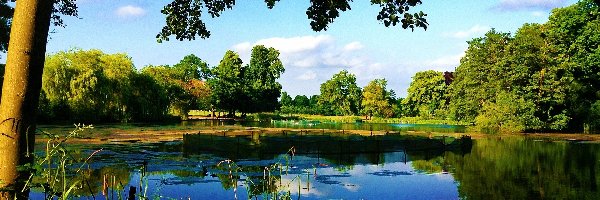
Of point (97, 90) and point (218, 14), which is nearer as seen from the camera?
point (218, 14)

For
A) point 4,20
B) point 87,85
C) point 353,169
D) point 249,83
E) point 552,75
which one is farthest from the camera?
point 249,83

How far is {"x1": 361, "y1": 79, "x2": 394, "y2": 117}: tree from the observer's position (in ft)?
307

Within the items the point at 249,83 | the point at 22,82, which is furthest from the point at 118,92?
the point at 22,82

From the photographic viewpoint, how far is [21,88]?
12.0ft

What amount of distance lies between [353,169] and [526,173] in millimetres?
7187

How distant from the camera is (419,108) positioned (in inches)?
3679

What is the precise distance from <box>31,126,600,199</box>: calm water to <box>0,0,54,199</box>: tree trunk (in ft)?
16.8

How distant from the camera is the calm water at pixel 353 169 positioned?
15.3 m

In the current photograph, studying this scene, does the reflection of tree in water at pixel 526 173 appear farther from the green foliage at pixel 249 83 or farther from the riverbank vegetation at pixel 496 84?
the green foliage at pixel 249 83

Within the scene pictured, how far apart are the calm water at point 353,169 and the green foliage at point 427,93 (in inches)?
2308

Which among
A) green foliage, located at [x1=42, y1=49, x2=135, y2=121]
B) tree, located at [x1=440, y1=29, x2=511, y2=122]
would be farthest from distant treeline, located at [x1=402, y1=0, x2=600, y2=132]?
green foliage, located at [x1=42, y1=49, x2=135, y2=121]

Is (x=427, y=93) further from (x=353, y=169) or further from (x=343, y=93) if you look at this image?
(x=353, y=169)

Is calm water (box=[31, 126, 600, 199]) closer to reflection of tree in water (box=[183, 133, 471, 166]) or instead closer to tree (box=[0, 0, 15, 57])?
reflection of tree in water (box=[183, 133, 471, 166])

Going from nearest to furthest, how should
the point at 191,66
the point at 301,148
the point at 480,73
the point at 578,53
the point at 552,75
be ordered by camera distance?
the point at 301,148 < the point at 552,75 < the point at 578,53 < the point at 480,73 < the point at 191,66
